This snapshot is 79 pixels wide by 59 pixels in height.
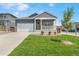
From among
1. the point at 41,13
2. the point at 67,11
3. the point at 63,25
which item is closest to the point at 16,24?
the point at 41,13

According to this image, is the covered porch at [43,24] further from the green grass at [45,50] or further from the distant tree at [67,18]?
the green grass at [45,50]

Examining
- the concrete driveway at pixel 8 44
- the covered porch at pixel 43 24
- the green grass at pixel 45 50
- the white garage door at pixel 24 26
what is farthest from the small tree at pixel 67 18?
the green grass at pixel 45 50

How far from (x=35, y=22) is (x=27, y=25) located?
801 millimetres

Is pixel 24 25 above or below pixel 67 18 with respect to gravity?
below

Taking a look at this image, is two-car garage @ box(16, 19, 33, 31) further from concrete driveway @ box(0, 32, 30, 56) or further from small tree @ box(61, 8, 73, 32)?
concrete driveway @ box(0, 32, 30, 56)

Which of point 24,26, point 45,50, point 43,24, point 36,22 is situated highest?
point 36,22

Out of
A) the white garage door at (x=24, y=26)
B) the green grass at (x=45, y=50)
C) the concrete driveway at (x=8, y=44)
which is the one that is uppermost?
the white garage door at (x=24, y=26)

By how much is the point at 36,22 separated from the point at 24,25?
49.5 inches

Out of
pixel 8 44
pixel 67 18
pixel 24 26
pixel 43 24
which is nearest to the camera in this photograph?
pixel 8 44

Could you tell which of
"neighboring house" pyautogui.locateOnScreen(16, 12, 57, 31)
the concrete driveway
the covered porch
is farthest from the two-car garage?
the concrete driveway

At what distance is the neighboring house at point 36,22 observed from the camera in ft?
63.5

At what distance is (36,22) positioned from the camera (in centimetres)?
2070

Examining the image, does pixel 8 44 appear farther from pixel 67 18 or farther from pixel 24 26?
pixel 24 26

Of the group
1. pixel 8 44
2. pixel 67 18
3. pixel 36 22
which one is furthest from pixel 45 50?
pixel 36 22
